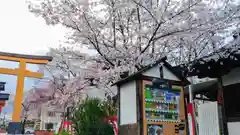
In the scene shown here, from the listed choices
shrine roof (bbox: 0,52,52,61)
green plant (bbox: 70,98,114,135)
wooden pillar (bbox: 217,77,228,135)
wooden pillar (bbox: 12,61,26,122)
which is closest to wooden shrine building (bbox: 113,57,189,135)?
wooden pillar (bbox: 217,77,228,135)

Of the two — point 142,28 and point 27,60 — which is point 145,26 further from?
point 27,60

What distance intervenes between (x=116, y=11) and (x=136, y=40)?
1036 mm

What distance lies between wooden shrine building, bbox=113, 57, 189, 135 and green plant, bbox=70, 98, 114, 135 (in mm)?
1244

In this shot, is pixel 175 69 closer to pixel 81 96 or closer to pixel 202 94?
pixel 202 94

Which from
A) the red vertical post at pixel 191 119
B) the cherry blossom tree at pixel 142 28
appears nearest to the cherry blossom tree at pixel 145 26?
the cherry blossom tree at pixel 142 28

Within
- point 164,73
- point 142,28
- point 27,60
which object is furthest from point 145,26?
point 27,60

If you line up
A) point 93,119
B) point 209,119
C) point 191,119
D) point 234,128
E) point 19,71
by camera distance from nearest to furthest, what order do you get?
1. point 191,119
2. point 234,128
3. point 209,119
4. point 93,119
5. point 19,71

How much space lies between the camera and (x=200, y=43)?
24.9 ft

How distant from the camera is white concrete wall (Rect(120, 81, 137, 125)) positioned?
486 cm

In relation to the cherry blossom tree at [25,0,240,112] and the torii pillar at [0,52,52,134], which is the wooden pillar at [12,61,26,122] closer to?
the torii pillar at [0,52,52,134]

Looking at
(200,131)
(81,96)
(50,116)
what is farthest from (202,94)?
(50,116)

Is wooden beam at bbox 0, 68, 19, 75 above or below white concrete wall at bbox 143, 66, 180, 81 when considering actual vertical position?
above

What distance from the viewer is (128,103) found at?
16.8 feet

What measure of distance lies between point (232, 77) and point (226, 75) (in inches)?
6.1
